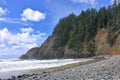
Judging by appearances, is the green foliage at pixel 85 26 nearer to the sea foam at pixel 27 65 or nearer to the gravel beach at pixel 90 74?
the sea foam at pixel 27 65

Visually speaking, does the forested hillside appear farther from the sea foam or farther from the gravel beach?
the gravel beach

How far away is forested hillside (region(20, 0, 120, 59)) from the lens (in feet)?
308

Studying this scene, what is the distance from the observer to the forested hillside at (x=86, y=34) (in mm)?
93938

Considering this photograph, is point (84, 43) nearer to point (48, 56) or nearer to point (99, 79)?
point (48, 56)

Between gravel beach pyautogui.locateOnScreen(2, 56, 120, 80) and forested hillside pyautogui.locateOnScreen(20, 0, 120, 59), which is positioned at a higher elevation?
forested hillside pyautogui.locateOnScreen(20, 0, 120, 59)

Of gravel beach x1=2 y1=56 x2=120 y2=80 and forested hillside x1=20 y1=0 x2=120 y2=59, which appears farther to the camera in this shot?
forested hillside x1=20 y1=0 x2=120 y2=59

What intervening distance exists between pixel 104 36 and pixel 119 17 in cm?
864

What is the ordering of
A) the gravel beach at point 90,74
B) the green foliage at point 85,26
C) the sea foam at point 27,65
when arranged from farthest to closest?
the green foliage at point 85,26 → the sea foam at point 27,65 → the gravel beach at point 90,74

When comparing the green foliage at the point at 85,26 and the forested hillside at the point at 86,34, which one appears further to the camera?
the green foliage at the point at 85,26

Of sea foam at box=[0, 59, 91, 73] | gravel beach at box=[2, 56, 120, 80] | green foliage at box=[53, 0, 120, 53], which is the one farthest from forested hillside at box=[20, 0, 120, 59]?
gravel beach at box=[2, 56, 120, 80]

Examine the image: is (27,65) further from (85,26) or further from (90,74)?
(85,26)

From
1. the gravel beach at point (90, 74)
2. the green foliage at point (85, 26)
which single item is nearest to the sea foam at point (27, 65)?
the gravel beach at point (90, 74)

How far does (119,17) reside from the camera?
97.3 m

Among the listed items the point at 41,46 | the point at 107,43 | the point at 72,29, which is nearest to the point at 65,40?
the point at 72,29
